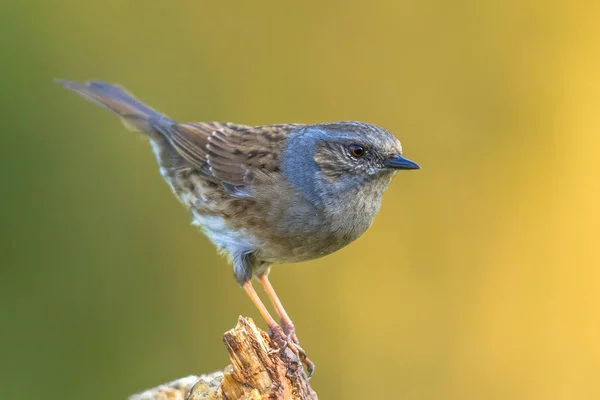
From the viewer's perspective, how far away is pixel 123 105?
4969mm

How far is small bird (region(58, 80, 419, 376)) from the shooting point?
12.5 feet

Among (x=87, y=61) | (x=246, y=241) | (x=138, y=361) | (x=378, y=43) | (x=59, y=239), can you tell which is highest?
(x=87, y=61)

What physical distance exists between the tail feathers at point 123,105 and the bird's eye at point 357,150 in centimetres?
164

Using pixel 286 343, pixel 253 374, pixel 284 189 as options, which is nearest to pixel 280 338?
pixel 286 343

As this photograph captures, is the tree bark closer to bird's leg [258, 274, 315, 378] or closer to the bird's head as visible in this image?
bird's leg [258, 274, 315, 378]

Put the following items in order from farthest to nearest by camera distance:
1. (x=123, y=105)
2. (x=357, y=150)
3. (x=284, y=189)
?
1. (x=123, y=105)
2. (x=284, y=189)
3. (x=357, y=150)

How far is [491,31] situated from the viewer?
6551mm

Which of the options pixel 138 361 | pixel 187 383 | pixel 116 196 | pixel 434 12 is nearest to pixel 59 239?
pixel 116 196

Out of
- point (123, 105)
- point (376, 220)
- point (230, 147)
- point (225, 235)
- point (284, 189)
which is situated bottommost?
point (376, 220)

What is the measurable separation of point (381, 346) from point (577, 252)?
1.97 m

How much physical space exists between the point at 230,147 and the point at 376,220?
2.41 metres

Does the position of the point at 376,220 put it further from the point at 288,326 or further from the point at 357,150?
the point at 357,150

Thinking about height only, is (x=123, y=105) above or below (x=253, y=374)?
above

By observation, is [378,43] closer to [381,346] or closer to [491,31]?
[491,31]
